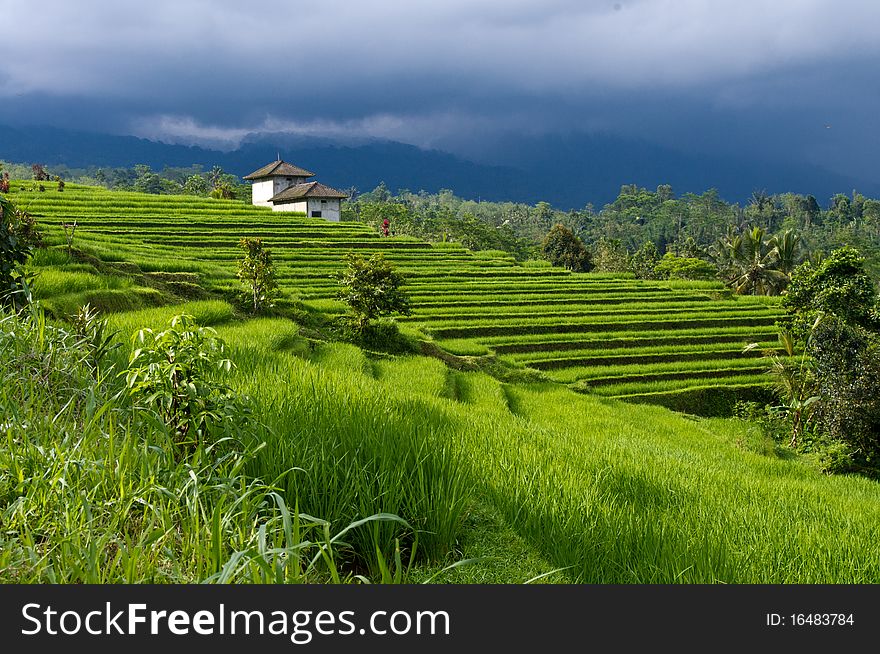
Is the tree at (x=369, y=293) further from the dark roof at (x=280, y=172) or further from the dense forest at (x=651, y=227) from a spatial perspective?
the dark roof at (x=280, y=172)

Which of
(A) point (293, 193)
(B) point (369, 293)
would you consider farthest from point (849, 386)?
(A) point (293, 193)

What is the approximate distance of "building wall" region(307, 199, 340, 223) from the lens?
4853 centimetres

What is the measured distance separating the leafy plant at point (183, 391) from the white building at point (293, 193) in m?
→ 45.4

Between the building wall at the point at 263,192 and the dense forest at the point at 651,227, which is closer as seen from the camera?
the dense forest at the point at 651,227

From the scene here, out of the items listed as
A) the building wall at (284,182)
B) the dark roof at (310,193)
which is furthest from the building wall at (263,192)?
the dark roof at (310,193)

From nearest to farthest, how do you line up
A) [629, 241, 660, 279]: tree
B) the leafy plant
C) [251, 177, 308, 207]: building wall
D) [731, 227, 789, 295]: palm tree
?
1. the leafy plant
2. [731, 227, 789, 295]: palm tree
3. [629, 241, 660, 279]: tree
4. [251, 177, 308, 207]: building wall

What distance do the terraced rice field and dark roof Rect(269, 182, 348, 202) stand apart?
5118 millimetres

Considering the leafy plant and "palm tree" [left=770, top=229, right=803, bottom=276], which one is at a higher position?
"palm tree" [left=770, top=229, right=803, bottom=276]

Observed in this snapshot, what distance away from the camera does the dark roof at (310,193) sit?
1900 inches

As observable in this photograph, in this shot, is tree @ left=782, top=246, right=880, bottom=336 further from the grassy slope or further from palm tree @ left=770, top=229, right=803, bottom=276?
palm tree @ left=770, top=229, right=803, bottom=276

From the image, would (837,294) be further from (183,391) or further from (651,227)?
(651,227)

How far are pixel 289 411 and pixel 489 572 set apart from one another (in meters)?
1.47

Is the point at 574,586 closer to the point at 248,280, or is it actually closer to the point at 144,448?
the point at 144,448

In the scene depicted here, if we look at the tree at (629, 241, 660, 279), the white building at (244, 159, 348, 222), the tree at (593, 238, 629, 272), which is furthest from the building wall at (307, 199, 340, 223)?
the tree at (629, 241, 660, 279)
